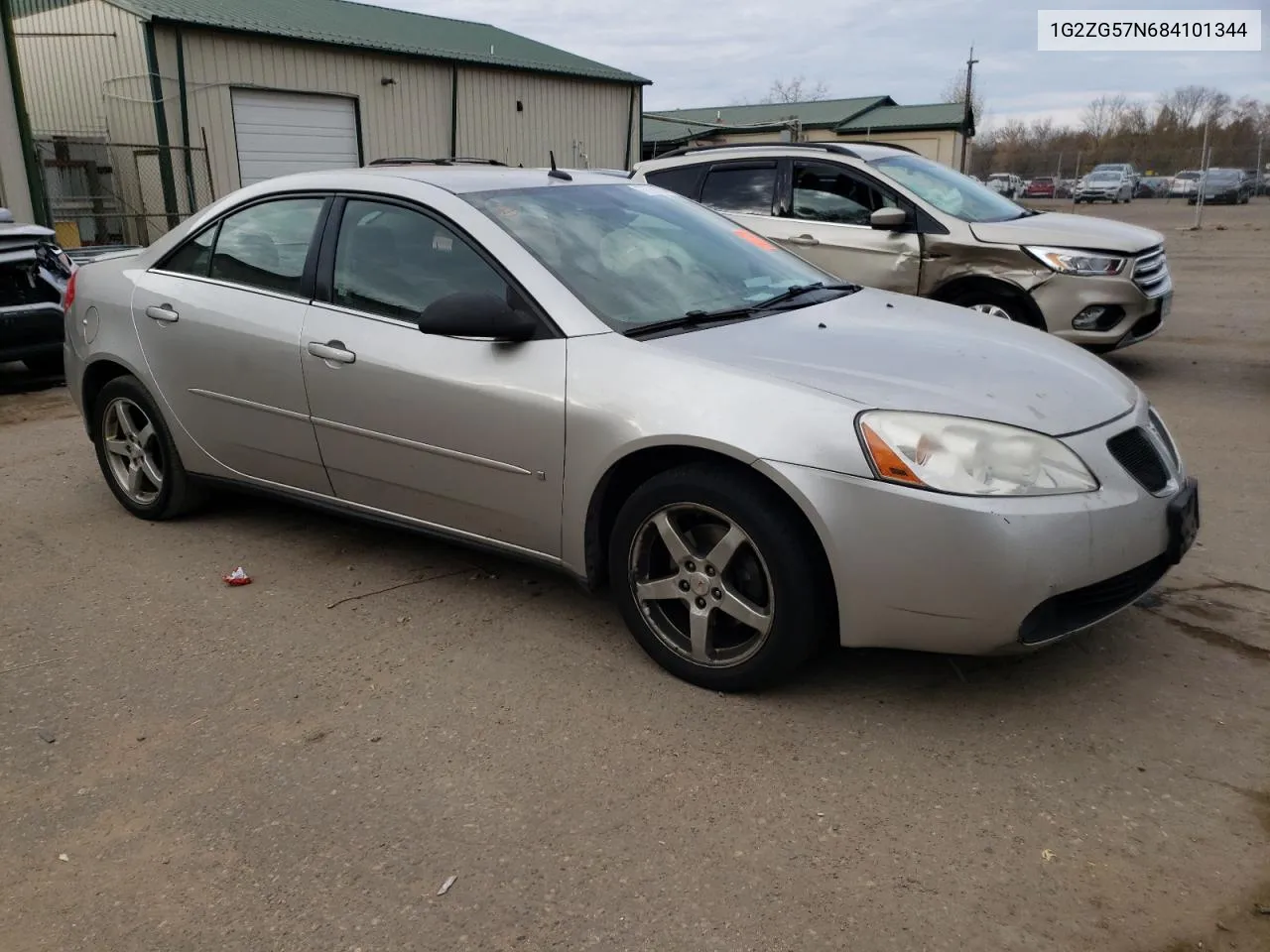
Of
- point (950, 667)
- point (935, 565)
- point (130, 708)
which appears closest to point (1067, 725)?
point (950, 667)

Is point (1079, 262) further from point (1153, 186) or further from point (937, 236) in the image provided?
point (1153, 186)

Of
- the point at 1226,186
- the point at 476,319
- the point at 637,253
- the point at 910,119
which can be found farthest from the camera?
the point at 1226,186

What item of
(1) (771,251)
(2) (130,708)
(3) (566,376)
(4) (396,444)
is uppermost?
(1) (771,251)

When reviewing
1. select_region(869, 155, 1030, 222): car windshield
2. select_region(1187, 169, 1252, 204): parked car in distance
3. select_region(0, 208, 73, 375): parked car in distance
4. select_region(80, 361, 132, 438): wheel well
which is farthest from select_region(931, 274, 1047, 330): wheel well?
select_region(1187, 169, 1252, 204): parked car in distance

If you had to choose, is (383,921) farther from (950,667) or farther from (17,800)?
(950,667)

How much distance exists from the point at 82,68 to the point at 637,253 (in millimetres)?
18586

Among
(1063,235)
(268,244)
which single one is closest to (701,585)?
(268,244)

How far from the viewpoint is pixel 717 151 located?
888cm

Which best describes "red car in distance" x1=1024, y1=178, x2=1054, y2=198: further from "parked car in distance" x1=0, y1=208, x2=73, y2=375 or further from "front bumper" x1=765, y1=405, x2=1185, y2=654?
"front bumper" x1=765, y1=405, x2=1185, y2=654

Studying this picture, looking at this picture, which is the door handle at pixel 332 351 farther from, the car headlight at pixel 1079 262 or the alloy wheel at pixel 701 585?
the car headlight at pixel 1079 262

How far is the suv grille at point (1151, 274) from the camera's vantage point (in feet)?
25.0

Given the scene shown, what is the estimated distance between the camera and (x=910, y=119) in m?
37.2

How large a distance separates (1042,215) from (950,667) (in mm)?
5987

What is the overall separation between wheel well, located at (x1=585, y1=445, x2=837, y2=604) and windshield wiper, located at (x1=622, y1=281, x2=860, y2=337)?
0.43 meters
